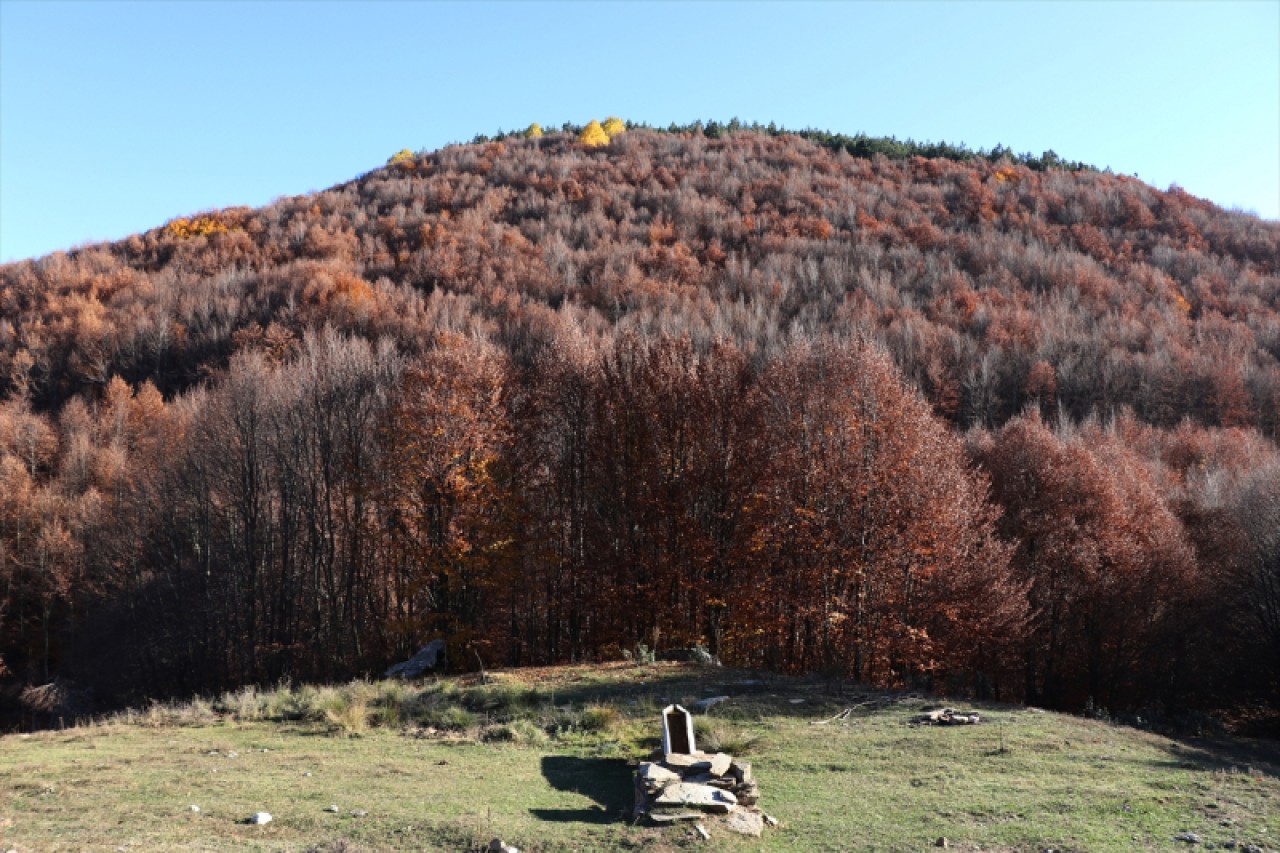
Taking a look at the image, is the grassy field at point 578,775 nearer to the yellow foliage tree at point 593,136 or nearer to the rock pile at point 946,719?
the rock pile at point 946,719

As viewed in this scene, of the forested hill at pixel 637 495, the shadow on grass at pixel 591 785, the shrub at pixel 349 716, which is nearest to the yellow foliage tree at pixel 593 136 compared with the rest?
the forested hill at pixel 637 495

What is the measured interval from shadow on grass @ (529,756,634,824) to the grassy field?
5 cm

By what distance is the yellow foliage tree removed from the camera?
13675 centimetres

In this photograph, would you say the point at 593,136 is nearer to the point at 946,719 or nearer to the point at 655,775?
the point at 946,719

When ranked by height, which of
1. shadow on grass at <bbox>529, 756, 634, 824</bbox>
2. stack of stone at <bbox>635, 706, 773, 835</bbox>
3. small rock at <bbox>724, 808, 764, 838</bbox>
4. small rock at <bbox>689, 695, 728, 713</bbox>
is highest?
stack of stone at <bbox>635, 706, 773, 835</bbox>

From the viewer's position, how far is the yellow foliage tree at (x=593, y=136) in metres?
137

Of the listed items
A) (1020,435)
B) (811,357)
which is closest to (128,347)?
(811,357)

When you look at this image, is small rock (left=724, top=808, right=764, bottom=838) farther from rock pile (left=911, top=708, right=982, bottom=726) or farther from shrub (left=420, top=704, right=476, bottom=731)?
shrub (left=420, top=704, right=476, bottom=731)

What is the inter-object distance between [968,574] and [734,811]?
21.1m

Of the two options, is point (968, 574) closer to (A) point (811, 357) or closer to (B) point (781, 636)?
(B) point (781, 636)

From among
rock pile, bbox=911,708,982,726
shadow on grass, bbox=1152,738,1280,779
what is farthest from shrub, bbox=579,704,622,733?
shadow on grass, bbox=1152,738,1280,779

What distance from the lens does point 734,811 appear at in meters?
11.1

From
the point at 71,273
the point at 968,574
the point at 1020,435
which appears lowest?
the point at 968,574

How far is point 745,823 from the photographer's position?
1081 centimetres
